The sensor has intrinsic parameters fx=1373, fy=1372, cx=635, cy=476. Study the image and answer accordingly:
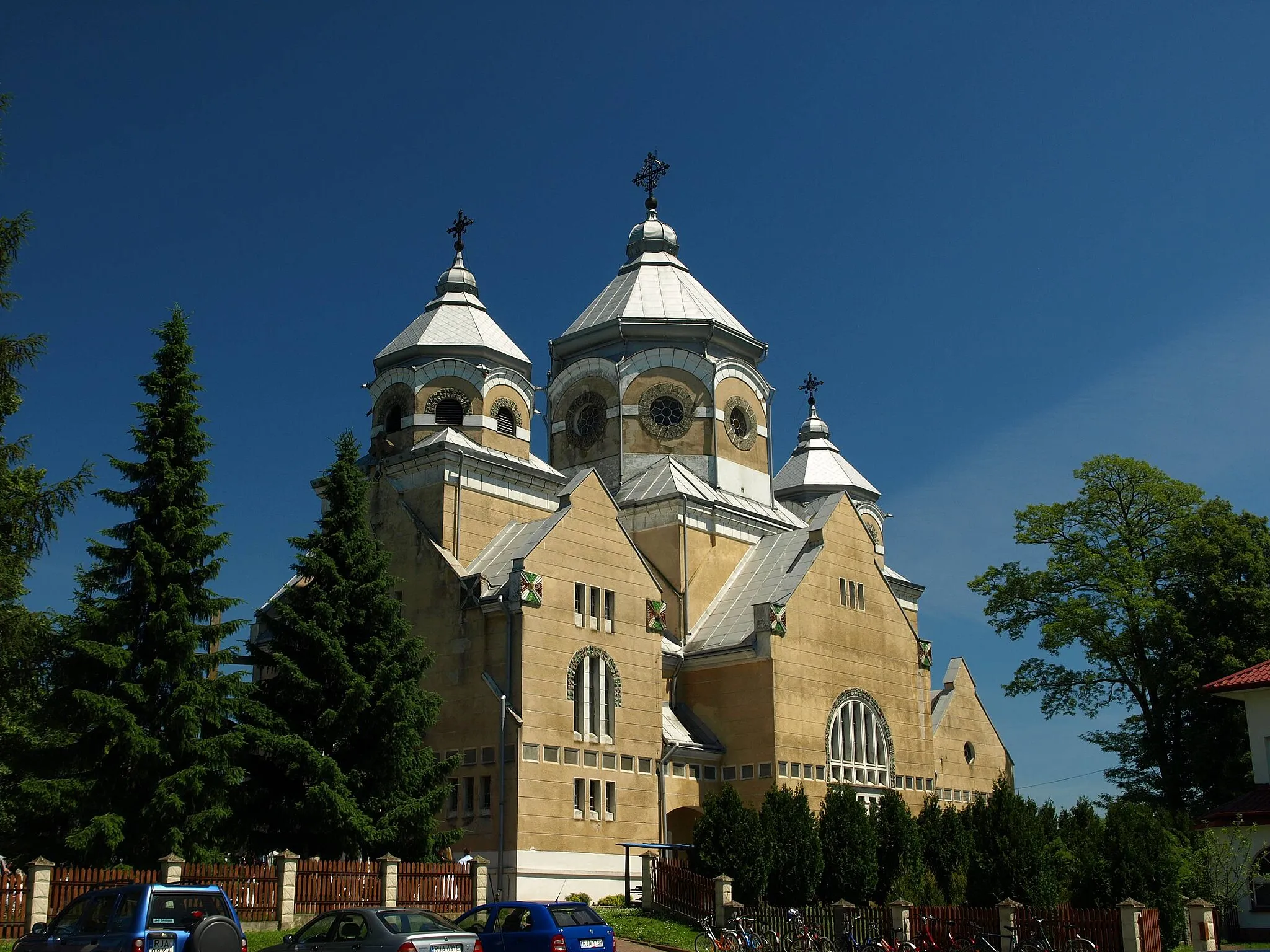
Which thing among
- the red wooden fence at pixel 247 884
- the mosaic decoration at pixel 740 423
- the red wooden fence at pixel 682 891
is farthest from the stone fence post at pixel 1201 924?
the mosaic decoration at pixel 740 423

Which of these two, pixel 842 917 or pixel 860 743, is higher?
pixel 860 743

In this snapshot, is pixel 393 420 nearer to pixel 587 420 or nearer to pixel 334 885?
pixel 587 420

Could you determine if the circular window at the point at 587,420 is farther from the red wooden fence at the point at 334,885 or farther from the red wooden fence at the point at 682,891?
the red wooden fence at the point at 334,885

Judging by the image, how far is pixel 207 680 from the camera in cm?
2616

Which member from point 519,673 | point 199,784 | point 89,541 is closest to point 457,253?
point 519,673

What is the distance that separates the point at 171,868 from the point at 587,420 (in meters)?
25.4

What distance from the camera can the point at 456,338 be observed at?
137 feet

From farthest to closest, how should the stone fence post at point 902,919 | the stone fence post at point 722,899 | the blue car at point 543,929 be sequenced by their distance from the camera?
the stone fence post at point 722,899 < the stone fence post at point 902,919 < the blue car at point 543,929

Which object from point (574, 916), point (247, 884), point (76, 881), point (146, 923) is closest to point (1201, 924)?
point (574, 916)

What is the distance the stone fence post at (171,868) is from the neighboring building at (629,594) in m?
10.3

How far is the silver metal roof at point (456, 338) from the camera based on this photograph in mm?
41406

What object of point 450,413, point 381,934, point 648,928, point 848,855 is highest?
point 450,413

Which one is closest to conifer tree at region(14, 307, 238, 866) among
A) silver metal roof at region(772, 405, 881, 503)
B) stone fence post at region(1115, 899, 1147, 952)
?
stone fence post at region(1115, 899, 1147, 952)

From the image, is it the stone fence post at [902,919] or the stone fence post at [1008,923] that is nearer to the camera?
the stone fence post at [1008,923]
